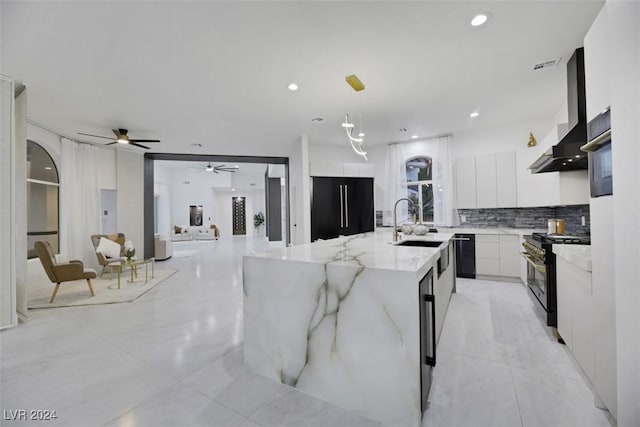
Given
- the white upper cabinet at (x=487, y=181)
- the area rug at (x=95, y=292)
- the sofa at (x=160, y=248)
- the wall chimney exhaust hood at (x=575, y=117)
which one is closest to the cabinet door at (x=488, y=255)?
the white upper cabinet at (x=487, y=181)

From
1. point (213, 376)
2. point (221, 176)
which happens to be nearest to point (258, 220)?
point (221, 176)

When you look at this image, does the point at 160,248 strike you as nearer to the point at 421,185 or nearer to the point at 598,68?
the point at 421,185

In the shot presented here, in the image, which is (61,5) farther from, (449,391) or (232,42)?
(449,391)

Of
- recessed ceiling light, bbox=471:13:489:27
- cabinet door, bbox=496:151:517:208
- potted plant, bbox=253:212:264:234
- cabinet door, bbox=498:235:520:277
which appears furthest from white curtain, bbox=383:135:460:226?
potted plant, bbox=253:212:264:234

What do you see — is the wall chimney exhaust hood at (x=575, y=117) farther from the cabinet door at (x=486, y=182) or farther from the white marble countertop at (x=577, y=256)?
the cabinet door at (x=486, y=182)

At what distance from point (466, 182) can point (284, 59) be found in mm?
3983

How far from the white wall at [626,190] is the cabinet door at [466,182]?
3.92 m

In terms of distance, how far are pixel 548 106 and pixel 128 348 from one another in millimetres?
6104

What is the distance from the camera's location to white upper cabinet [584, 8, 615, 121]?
1.48 metres

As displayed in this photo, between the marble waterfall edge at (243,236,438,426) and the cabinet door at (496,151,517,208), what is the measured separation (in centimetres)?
426

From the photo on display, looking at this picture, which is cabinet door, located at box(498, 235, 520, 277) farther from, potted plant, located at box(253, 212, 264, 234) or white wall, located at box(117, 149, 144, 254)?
potted plant, located at box(253, 212, 264, 234)

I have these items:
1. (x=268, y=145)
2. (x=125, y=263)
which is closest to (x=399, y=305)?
(x=125, y=263)

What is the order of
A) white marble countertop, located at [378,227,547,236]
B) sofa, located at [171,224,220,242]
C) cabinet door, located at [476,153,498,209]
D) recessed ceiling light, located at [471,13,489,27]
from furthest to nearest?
sofa, located at [171,224,220,242] < cabinet door, located at [476,153,498,209] < white marble countertop, located at [378,227,547,236] < recessed ceiling light, located at [471,13,489,27]

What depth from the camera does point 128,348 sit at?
235 cm
